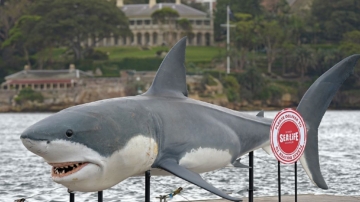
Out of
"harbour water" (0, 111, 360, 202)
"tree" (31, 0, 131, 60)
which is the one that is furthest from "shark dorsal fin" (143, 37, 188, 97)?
"tree" (31, 0, 131, 60)

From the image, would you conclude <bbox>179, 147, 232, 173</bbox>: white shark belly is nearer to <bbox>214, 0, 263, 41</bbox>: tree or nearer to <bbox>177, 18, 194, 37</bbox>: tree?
<bbox>177, 18, 194, 37</bbox>: tree

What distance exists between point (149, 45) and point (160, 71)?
490ft

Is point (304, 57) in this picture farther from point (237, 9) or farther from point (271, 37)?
point (237, 9)

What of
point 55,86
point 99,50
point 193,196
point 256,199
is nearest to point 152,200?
point 193,196

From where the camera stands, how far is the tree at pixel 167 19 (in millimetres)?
156375

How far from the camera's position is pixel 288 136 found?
628 inches

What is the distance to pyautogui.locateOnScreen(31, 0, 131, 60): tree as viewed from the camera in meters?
145

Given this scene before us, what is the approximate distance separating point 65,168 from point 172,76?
3.54 meters

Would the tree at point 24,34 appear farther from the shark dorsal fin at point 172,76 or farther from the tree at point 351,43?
the shark dorsal fin at point 172,76

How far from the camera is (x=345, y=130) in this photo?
300 ft

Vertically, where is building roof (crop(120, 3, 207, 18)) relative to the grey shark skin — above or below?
below

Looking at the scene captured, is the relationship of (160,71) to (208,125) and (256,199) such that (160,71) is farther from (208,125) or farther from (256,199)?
(256,199)

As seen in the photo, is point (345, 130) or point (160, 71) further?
point (345, 130)

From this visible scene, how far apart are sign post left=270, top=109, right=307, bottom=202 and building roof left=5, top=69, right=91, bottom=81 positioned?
124642 millimetres
